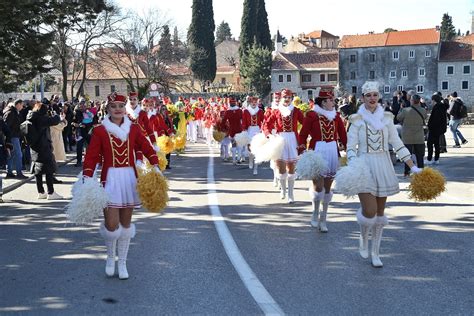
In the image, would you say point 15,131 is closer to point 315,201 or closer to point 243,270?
point 315,201

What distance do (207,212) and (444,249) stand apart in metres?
4.51

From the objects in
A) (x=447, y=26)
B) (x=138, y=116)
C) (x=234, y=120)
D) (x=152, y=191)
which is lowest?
(x=152, y=191)

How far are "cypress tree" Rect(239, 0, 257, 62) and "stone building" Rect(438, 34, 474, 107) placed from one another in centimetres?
2977

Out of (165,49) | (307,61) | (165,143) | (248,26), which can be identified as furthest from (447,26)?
(165,143)

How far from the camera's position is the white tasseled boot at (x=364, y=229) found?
720cm

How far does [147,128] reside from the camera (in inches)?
486

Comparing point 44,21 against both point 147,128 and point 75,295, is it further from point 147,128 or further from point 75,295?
point 75,295

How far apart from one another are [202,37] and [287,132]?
244ft

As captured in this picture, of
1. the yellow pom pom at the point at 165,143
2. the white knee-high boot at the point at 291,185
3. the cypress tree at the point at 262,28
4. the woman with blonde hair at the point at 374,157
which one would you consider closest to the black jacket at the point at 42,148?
the yellow pom pom at the point at 165,143

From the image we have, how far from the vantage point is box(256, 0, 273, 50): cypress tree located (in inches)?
3447

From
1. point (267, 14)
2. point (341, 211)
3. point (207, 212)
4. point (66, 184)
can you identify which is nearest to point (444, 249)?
point (341, 211)

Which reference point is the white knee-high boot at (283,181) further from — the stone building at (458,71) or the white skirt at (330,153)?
the stone building at (458,71)

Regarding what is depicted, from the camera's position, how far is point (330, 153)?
30.3 ft

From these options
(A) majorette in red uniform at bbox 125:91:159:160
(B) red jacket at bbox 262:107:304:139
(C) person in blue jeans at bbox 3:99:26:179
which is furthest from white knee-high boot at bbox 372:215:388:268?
(C) person in blue jeans at bbox 3:99:26:179
